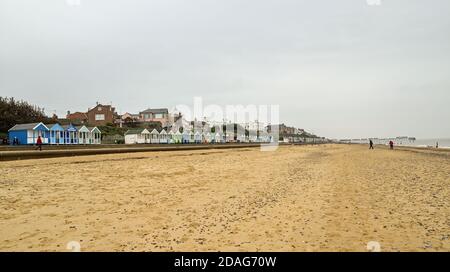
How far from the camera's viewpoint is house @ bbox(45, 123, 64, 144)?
47.4 meters

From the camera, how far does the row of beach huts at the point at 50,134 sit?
145 ft

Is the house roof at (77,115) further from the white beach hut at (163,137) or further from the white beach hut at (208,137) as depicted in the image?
the white beach hut at (208,137)

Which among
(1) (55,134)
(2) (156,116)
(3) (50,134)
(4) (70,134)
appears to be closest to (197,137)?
(2) (156,116)

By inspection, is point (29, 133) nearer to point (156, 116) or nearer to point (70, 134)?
point (70, 134)

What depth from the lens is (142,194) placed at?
1060 cm

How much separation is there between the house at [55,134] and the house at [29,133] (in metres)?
0.75

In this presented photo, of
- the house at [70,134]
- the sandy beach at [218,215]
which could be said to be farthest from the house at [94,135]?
the sandy beach at [218,215]

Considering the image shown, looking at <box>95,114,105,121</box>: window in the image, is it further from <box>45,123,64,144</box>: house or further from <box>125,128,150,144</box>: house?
<box>45,123,64,144</box>: house

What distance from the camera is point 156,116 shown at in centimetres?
11725

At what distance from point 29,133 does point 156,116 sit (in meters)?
73.7

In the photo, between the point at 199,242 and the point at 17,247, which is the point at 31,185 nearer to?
the point at 17,247
